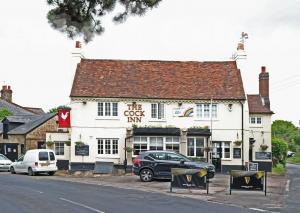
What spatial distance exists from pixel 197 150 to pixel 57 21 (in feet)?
98.1

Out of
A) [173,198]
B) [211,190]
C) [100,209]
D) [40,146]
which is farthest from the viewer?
[40,146]

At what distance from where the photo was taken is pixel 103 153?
40000 millimetres

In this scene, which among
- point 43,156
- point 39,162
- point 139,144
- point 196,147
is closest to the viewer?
point 39,162

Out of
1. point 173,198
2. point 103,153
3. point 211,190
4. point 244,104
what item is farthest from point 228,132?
point 173,198

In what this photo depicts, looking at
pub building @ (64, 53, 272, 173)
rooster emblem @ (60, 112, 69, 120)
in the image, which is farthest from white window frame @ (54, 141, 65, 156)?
rooster emblem @ (60, 112, 69, 120)

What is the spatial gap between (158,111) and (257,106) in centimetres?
1270

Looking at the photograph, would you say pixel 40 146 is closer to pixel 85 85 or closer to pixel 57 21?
pixel 85 85

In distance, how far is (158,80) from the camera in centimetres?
4197

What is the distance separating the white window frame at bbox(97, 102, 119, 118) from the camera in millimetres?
40219

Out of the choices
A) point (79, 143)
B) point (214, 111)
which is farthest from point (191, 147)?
point (79, 143)

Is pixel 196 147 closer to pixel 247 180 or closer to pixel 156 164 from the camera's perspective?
pixel 156 164

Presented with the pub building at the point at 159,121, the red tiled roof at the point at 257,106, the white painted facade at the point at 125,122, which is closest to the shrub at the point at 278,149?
the red tiled roof at the point at 257,106

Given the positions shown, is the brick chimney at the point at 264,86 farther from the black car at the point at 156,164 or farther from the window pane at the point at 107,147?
the black car at the point at 156,164

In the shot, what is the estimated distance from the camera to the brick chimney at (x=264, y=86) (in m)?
50.2
